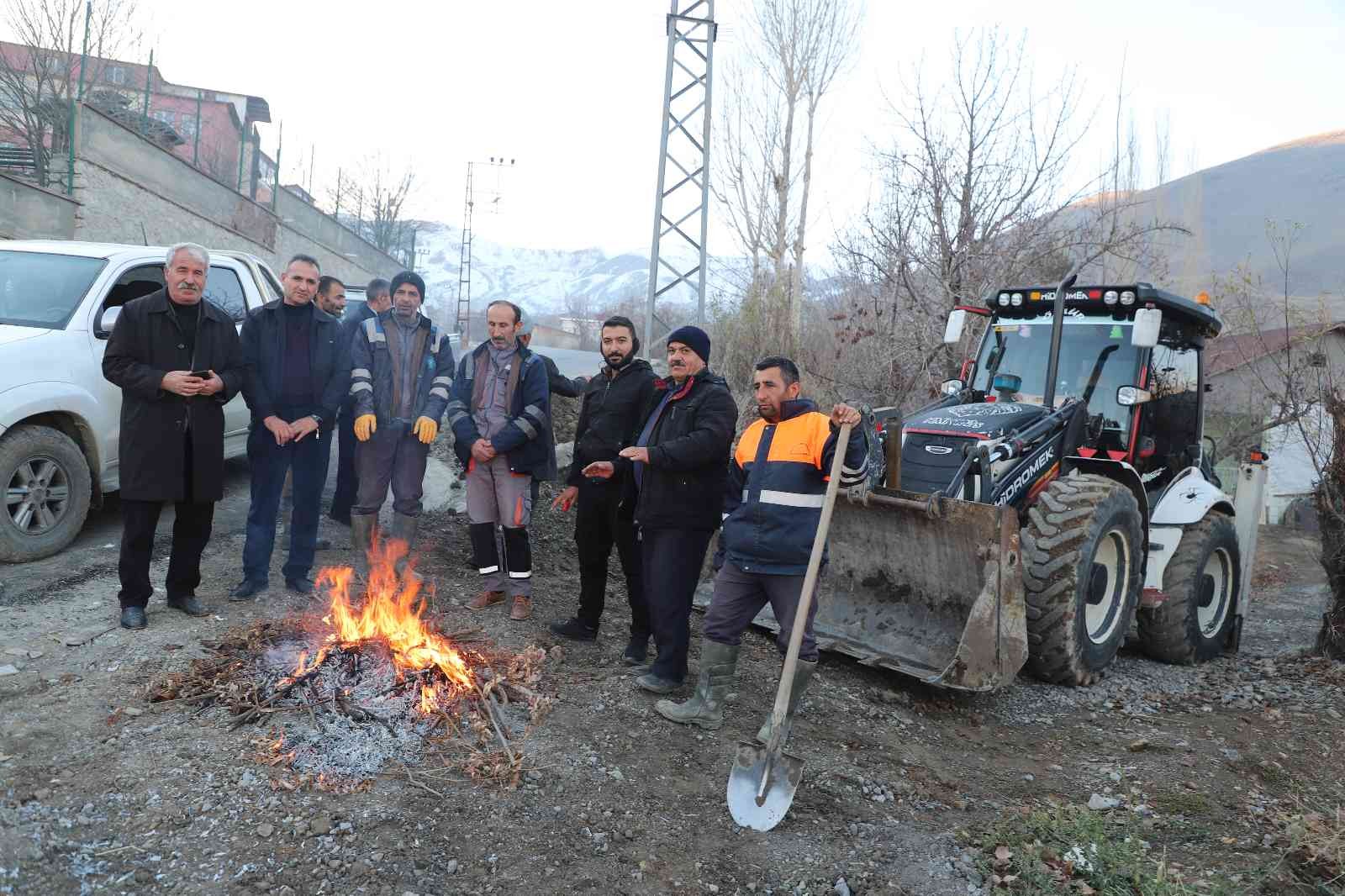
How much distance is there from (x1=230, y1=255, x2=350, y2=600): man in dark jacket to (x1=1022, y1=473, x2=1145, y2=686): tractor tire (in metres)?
4.26

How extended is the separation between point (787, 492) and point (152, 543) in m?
3.37

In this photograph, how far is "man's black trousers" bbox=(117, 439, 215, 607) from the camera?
4668 mm

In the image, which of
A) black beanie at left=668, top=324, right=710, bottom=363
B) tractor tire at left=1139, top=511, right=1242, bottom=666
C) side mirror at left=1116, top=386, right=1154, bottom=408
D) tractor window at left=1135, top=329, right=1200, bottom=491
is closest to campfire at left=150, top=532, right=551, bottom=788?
black beanie at left=668, top=324, right=710, bottom=363

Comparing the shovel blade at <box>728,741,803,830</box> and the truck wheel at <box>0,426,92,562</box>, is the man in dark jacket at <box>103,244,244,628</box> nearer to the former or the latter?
the truck wheel at <box>0,426,92,562</box>

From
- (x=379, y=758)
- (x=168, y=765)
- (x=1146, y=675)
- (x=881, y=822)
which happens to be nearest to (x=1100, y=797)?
(x=881, y=822)

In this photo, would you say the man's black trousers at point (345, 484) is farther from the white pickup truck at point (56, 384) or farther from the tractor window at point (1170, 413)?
the tractor window at point (1170, 413)

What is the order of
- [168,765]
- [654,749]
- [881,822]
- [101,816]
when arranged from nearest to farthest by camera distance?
[101,816]
[168,765]
[881,822]
[654,749]

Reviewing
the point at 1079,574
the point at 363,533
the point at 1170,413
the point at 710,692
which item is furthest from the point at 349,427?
the point at 1170,413

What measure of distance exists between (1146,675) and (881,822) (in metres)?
3.47

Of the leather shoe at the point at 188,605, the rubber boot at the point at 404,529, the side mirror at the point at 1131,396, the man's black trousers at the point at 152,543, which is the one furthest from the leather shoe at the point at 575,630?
the side mirror at the point at 1131,396

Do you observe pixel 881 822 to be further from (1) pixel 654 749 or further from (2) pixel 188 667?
(2) pixel 188 667

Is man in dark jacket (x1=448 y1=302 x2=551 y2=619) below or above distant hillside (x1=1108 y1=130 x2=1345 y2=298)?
below

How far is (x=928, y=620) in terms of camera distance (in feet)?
18.0

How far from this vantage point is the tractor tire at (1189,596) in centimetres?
641
